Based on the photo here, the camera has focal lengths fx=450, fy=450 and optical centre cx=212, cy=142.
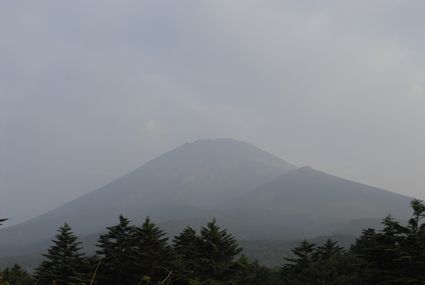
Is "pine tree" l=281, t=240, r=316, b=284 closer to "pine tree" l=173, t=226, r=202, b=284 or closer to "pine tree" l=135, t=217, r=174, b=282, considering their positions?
"pine tree" l=173, t=226, r=202, b=284

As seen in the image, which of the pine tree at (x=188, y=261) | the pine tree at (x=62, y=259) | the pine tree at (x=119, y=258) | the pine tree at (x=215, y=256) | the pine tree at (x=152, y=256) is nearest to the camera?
the pine tree at (x=188, y=261)

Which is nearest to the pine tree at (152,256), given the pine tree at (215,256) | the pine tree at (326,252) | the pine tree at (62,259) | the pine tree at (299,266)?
the pine tree at (215,256)

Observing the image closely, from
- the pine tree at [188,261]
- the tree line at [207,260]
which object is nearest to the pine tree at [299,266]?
the tree line at [207,260]

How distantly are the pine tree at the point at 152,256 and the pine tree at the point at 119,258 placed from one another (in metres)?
0.53

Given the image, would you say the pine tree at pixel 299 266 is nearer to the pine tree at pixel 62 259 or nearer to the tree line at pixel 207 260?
the tree line at pixel 207 260

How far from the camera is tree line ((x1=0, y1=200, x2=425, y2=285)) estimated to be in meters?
22.4

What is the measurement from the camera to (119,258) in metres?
32.3

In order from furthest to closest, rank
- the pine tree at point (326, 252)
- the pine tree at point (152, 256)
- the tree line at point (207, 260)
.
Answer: the pine tree at point (326, 252), the pine tree at point (152, 256), the tree line at point (207, 260)

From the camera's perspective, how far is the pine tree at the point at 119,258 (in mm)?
31922

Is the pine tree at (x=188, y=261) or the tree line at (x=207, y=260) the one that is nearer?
the tree line at (x=207, y=260)

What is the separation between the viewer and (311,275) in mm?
38562

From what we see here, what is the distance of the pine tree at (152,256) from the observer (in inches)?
1211

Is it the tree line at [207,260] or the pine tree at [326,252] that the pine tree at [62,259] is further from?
the pine tree at [326,252]

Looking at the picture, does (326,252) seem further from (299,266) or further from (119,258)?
(119,258)
